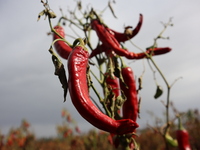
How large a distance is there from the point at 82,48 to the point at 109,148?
681 cm

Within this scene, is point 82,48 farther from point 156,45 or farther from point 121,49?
point 156,45

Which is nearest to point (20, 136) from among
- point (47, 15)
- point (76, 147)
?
point (76, 147)

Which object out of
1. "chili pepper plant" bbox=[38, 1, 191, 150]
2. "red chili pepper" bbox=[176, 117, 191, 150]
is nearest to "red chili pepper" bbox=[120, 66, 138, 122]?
"chili pepper plant" bbox=[38, 1, 191, 150]

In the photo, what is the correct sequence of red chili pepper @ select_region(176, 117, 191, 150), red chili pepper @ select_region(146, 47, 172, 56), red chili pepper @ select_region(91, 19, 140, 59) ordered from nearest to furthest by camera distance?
red chili pepper @ select_region(91, 19, 140, 59), red chili pepper @ select_region(146, 47, 172, 56), red chili pepper @ select_region(176, 117, 191, 150)

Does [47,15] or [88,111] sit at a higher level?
[47,15]

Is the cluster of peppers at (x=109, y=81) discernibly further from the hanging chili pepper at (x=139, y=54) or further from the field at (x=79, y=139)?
the field at (x=79, y=139)

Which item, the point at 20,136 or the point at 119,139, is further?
the point at 20,136

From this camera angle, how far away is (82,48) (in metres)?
1.37

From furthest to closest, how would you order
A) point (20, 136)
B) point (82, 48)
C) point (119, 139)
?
point (20, 136) → point (119, 139) → point (82, 48)

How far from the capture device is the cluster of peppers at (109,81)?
1.24m

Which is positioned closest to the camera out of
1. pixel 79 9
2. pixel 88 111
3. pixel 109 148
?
pixel 88 111

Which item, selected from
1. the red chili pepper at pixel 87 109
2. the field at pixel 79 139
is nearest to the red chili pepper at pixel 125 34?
the red chili pepper at pixel 87 109

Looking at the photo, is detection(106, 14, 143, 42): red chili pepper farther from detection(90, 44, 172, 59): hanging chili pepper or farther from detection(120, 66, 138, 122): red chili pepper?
detection(120, 66, 138, 122): red chili pepper

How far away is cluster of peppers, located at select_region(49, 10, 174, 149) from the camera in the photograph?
4.06ft
